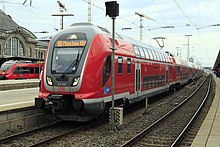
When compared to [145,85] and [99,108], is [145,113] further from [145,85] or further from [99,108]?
[99,108]

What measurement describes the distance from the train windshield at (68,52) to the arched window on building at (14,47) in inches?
2829

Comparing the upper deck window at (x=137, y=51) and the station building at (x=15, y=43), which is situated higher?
the station building at (x=15, y=43)

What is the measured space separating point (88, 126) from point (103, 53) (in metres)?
2.64

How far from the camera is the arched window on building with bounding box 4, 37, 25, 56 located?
79.7m

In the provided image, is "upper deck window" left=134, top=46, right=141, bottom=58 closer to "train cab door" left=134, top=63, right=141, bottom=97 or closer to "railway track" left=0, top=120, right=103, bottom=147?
"train cab door" left=134, top=63, right=141, bottom=97

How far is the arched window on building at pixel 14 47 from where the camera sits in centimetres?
7969

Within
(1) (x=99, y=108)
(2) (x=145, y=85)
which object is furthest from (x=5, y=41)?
(1) (x=99, y=108)

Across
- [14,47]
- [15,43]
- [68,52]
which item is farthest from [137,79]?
[15,43]

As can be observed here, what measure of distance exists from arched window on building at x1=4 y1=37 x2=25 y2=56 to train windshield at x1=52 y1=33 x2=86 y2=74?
236 ft

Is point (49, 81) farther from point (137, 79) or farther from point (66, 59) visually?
point (137, 79)

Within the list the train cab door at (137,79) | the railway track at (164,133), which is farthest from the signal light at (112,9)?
the train cab door at (137,79)

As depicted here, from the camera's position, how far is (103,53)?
10727mm

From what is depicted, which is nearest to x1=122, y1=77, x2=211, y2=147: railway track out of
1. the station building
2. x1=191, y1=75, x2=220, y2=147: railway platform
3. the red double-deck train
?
x1=191, y1=75, x2=220, y2=147: railway platform

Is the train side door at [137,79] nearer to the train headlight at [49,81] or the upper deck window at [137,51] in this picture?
the upper deck window at [137,51]
